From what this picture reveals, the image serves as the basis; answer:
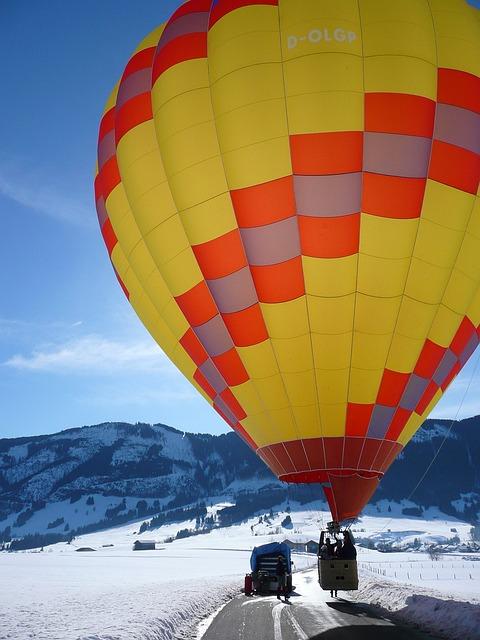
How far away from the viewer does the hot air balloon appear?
39.1 ft

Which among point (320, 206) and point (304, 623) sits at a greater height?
point (320, 206)

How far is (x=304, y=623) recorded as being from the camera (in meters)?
12.7

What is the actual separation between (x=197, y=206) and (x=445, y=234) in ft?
17.7

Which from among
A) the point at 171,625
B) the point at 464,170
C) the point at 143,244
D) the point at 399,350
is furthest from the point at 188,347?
the point at 464,170

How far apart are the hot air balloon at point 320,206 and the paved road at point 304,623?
7.93ft

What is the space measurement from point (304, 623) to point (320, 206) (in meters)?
9.01

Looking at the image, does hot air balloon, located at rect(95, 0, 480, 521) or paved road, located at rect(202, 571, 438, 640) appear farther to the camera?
hot air balloon, located at rect(95, 0, 480, 521)

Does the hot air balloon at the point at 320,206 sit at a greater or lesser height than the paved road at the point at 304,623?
greater

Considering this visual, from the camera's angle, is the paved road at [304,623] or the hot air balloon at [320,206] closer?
the paved road at [304,623]

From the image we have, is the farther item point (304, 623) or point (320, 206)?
point (304, 623)

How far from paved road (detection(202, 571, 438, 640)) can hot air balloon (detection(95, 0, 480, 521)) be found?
2.42 metres

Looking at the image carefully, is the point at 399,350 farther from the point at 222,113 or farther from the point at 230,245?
the point at 222,113

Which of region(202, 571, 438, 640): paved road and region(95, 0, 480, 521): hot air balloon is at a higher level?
region(95, 0, 480, 521): hot air balloon

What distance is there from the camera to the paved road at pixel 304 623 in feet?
35.7
